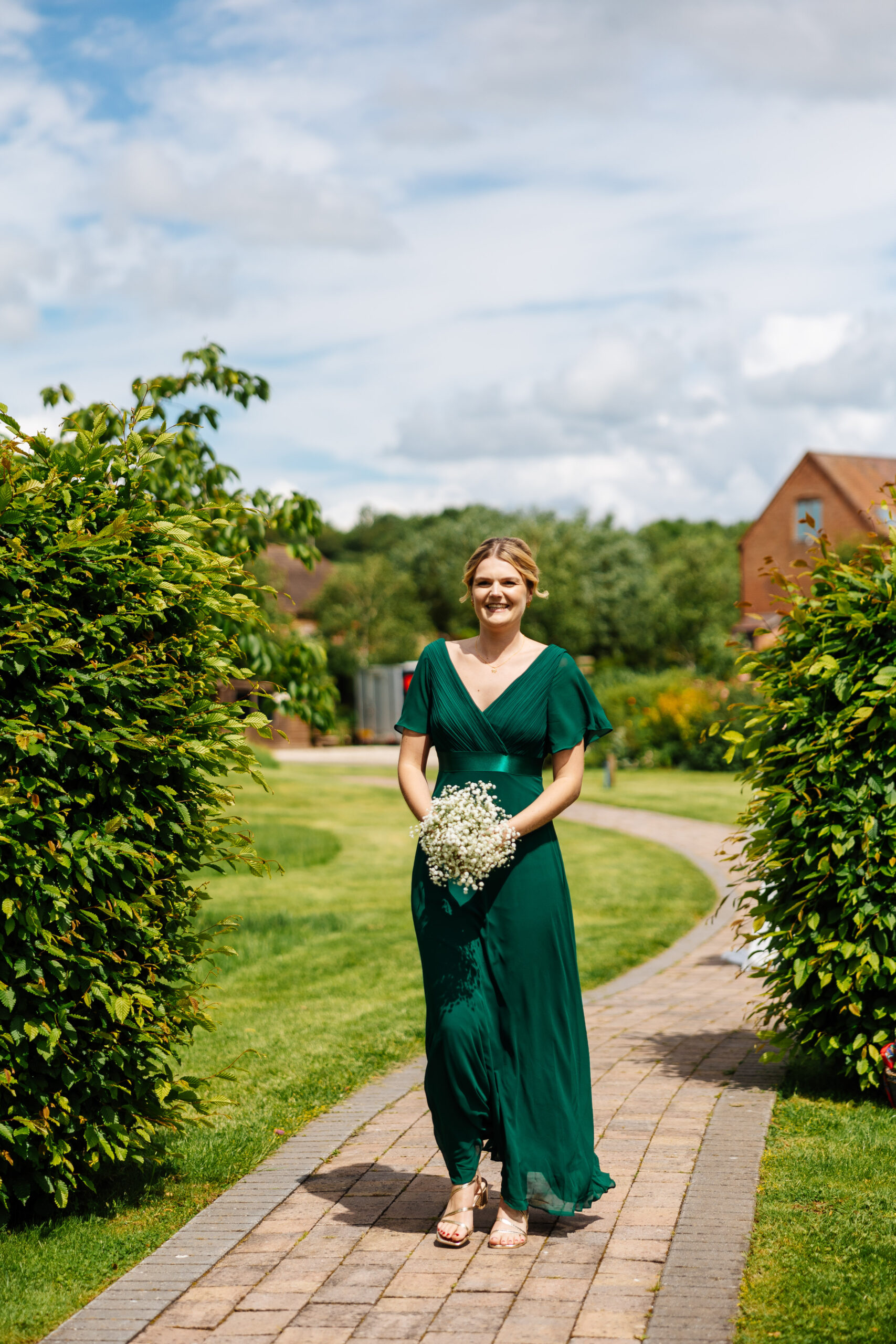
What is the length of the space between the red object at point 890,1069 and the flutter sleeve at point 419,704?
2.51 metres

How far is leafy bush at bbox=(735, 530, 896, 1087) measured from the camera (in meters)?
5.40

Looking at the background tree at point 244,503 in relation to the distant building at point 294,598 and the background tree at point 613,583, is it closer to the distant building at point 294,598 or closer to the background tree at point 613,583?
the distant building at point 294,598

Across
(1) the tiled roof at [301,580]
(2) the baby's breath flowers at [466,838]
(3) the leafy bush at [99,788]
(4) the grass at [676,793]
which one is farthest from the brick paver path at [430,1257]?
(1) the tiled roof at [301,580]

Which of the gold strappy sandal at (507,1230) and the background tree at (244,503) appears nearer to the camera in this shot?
the gold strappy sandal at (507,1230)

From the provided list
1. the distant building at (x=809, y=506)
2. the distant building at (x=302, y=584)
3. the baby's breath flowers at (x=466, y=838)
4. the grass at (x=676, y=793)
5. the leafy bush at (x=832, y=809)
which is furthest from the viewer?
the distant building at (x=302, y=584)

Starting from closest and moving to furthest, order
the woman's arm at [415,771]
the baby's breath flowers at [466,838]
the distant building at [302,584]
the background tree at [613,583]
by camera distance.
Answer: the baby's breath flowers at [466,838] < the woman's arm at [415,771] < the distant building at [302,584] < the background tree at [613,583]

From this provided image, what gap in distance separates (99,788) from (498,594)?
4.81 ft

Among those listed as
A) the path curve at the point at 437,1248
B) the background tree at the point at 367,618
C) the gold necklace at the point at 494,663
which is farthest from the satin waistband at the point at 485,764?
the background tree at the point at 367,618

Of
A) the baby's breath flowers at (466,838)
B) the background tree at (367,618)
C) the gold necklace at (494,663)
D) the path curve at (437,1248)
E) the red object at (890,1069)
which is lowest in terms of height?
the path curve at (437,1248)

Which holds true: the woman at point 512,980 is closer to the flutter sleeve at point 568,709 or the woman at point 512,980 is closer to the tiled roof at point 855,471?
the flutter sleeve at point 568,709

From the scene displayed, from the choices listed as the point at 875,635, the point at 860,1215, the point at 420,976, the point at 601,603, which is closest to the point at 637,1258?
the point at 860,1215

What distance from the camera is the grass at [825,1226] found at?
12.0 feet

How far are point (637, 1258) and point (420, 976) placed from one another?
535cm

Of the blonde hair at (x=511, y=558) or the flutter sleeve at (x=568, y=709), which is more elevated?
the blonde hair at (x=511, y=558)
